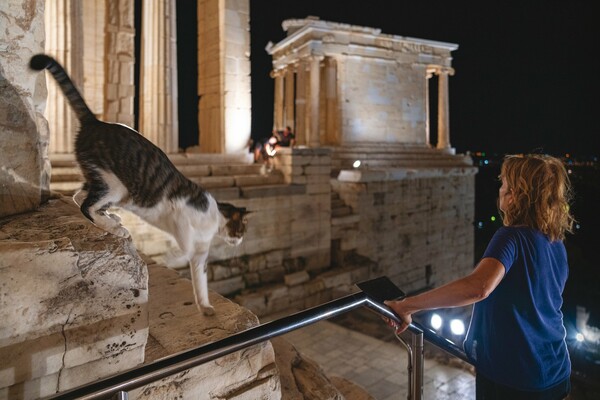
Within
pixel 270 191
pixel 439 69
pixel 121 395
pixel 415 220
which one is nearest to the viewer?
pixel 121 395

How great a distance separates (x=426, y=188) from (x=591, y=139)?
105 ft

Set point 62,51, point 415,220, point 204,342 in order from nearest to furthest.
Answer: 1. point 204,342
2. point 62,51
3. point 415,220

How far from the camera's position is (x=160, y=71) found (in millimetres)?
9258

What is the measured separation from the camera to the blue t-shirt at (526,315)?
186 cm

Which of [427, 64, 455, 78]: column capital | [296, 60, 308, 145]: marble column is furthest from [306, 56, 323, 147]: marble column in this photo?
[427, 64, 455, 78]: column capital

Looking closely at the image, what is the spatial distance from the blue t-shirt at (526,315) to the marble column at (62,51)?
25.6ft

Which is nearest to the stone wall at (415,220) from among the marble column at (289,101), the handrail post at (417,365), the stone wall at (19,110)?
the handrail post at (417,365)

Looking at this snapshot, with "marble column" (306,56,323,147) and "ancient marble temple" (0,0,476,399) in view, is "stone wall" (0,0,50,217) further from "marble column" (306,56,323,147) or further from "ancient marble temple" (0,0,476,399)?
"marble column" (306,56,323,147)

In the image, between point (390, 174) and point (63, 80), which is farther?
point (390, 174)

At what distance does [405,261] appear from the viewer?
1259 centimetres


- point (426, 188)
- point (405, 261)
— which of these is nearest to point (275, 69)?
point (426, 188)

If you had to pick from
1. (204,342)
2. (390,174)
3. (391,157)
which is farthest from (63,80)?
(391,157)

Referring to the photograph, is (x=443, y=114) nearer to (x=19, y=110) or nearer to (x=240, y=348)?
(x=19, y=110)

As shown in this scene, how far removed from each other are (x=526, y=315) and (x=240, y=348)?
4.26ft
